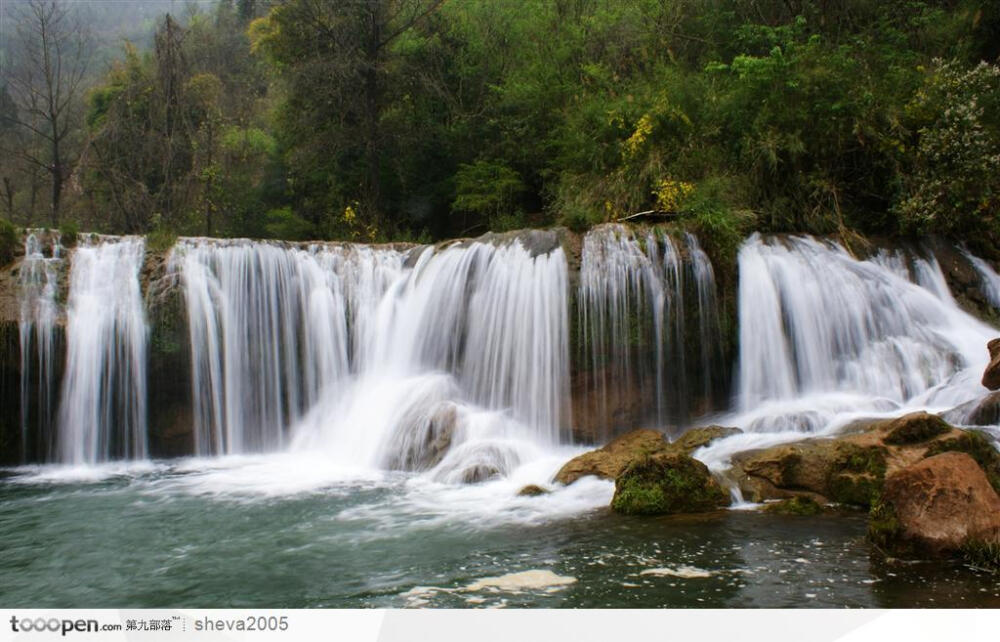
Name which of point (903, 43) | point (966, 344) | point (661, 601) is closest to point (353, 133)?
point (903, 43)

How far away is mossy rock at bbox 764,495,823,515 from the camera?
→ 23.0 ft

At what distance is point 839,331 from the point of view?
11.4m

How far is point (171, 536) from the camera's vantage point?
24.0 feet

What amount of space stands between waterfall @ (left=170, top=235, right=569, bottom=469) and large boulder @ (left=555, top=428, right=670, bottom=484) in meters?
1.84

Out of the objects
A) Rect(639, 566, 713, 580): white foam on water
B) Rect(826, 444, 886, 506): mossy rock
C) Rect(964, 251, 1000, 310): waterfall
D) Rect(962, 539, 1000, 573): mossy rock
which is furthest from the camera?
Rect(964, 251, 1000, 310): waterfall

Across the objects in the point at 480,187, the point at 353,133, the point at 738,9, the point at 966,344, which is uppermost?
the point at 738,9

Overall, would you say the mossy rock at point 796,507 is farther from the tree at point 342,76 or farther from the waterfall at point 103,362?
the tree at point 342,76

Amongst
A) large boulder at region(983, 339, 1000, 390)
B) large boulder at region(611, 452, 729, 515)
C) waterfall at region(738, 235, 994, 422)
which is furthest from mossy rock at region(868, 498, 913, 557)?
waterfall at region(738, 235, 994, 422)

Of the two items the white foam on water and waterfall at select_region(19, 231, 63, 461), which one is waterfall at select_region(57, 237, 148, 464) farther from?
the white foam on water

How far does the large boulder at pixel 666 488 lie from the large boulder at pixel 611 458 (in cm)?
71

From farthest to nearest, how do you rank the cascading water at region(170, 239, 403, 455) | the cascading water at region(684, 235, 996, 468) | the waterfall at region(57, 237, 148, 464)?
the cascading water at region(170, 239, 403, 455)
the waterfall at region(57, 237, 148, 464)
the cascading water at region(684, 235, 996, 468)

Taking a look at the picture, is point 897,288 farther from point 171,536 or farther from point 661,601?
point 171,536

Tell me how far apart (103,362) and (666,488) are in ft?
27.6
